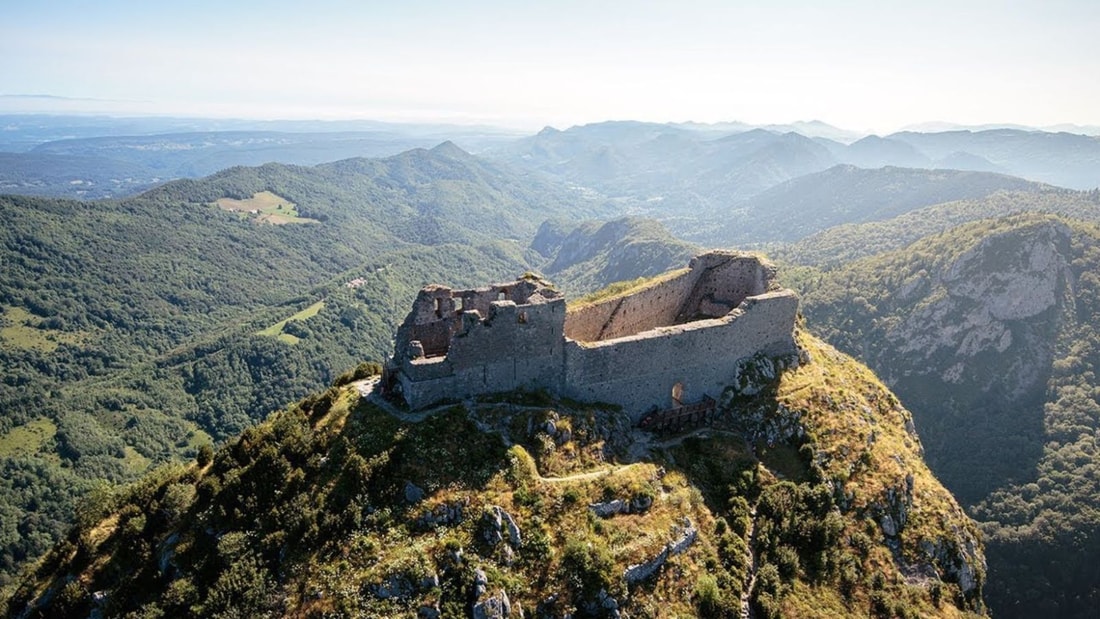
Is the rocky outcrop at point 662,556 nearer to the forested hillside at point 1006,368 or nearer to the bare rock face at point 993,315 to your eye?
the forested hillside at point 1006,368

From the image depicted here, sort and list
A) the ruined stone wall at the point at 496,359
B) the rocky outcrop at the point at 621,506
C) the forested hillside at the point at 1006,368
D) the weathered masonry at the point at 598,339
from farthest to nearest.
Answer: the forested hillside at the point at 1006,368 → the weathered masonry at the point at 598,339 → the ruined stone wall at the point at 496,359 → the rocky outcrop at the point at 621,506

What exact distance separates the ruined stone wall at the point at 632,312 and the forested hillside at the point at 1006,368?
79.4 m

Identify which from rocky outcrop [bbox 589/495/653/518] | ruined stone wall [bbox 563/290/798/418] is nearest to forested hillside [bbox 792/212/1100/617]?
ruined stone wall [bbox 563/290/798/418]

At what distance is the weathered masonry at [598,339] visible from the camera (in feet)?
106

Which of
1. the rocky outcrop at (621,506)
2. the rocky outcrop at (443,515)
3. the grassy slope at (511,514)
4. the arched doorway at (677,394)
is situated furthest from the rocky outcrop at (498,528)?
the arched doorway at (677,394)

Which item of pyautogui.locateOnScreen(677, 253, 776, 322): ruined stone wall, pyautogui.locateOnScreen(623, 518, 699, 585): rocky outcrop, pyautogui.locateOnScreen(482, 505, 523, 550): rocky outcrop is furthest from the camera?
pyautogui.locateOnScreen(677, 253, 776, 322): ruined stone wall

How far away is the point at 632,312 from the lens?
43688mm

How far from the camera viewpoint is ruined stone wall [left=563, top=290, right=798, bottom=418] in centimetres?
3525

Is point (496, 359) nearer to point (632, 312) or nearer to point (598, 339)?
point (598, 339)

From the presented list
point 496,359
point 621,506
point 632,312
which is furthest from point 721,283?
point 621,506

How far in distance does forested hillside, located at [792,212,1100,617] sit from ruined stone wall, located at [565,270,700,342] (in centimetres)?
7939

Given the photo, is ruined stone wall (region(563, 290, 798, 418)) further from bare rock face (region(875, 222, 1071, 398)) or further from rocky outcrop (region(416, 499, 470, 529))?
bare rock face (region(875, 222, 1071, 398))

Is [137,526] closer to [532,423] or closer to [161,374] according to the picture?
[532,423]

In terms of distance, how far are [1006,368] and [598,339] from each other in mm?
134817
